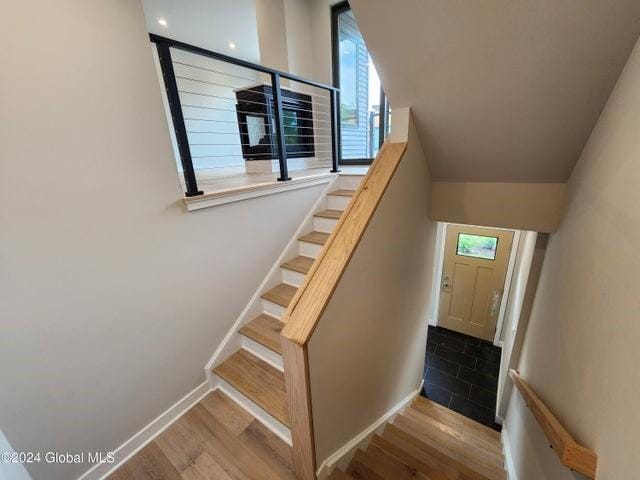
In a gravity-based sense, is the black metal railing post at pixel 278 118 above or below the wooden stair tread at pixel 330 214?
above

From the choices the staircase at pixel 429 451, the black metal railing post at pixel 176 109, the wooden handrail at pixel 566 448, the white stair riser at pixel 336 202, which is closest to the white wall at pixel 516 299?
the staircase at pixel 429 451

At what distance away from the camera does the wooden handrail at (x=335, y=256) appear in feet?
3.39

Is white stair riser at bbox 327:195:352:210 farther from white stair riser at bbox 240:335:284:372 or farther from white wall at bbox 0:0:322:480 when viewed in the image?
white stair riser at bbox 240:335:284:372

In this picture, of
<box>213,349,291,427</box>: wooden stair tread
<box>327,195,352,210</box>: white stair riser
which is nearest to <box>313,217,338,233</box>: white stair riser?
<box>327,195,352,210</box>: white stair riser

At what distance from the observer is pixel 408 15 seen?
105 centimetres

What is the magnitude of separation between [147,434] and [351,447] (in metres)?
1.26

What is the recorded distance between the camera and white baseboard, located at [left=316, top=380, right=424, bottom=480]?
1347 mm

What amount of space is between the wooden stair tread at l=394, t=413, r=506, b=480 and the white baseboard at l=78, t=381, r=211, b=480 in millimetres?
1688

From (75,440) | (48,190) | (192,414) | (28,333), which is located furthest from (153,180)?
(192,414)

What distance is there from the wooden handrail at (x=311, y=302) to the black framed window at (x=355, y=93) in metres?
2.19

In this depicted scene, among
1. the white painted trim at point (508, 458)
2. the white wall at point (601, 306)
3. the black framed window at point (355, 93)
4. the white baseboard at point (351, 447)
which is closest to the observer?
the white wall at point (601, 306)

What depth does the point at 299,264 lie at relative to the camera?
2.29 metres

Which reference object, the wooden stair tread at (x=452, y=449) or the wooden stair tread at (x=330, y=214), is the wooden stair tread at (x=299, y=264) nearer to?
the wooden stair tread at (x=330, y=214)

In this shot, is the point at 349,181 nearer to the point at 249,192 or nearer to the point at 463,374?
the point at 249,192
